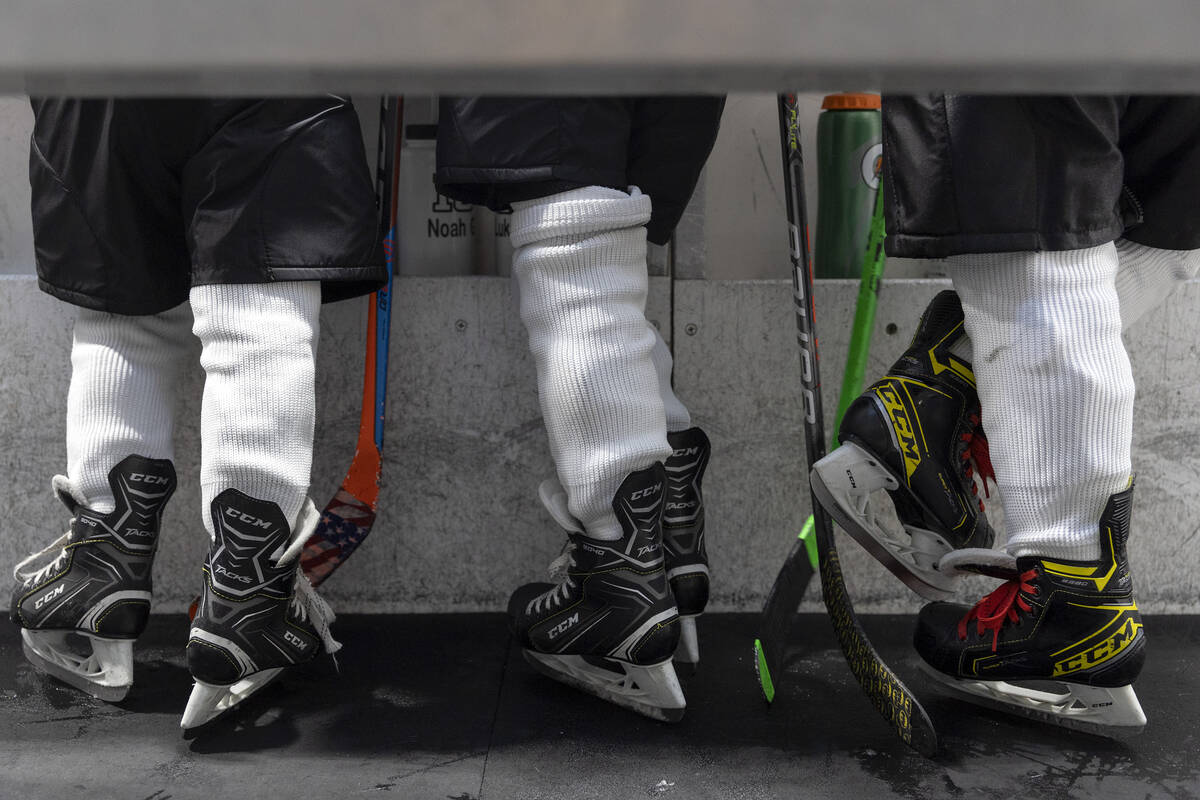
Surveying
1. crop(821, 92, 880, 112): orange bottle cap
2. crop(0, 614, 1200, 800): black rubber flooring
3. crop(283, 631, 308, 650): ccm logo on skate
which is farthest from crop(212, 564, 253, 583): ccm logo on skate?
crop(821, 92, 880, 112): orange bottle cap

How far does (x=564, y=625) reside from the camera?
1.25 meters

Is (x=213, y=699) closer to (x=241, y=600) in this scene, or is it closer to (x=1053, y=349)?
(x=241, y=600)

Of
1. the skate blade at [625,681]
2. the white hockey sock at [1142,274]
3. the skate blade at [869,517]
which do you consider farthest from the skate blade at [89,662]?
the white hockey sock at [1142,274]

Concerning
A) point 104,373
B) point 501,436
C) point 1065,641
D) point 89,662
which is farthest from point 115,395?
point 1065,641

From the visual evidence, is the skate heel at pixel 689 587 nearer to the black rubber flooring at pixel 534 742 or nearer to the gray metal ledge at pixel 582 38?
the black rubber flooring at pixel 534 742

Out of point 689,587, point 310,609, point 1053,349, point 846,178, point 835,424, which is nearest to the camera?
point 1053,349

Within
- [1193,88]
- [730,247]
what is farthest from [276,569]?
[730,247]

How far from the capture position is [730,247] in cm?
207

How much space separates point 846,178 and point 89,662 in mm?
1385

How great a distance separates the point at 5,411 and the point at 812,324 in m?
1.30

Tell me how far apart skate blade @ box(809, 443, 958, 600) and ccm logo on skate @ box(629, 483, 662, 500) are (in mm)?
234

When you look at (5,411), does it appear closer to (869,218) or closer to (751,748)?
(751,748)

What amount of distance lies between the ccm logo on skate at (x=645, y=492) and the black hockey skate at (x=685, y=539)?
0.58 ft

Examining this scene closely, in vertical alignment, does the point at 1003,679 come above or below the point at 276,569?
below
